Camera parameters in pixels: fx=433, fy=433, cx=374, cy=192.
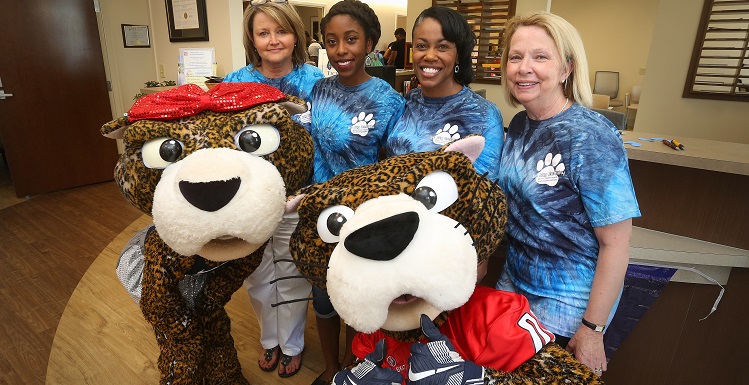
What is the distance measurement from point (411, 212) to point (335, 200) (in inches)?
6.3

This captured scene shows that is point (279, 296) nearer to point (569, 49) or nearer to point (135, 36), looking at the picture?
Answer: point (569, 49)

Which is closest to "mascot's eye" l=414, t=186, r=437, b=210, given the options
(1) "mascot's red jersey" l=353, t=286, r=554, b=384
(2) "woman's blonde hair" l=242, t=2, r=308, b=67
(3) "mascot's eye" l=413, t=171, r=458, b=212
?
(3) "mascot's eye" l=413, t=171, r=458, b=212

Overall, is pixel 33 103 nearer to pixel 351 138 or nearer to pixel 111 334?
pixel 111 334

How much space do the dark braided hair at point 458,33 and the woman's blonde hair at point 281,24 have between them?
2.00ft

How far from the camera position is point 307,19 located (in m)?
11.2

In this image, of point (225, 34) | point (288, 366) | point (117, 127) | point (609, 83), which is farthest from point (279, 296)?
point (609, 83)

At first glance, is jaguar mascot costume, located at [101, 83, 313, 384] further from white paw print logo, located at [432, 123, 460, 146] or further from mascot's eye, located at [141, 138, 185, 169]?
white paw print logo, located at [432, 123, 460, 146]

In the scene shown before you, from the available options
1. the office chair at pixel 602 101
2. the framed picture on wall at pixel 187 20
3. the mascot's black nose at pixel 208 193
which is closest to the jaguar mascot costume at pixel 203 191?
the mascot's black nose at pixel 208 193

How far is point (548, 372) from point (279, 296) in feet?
3.84

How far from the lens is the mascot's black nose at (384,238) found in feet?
2.17

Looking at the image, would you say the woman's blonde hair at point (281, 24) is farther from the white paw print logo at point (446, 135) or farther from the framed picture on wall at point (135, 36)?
the framed picture on wall at point (135, 36)

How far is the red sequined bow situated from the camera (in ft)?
3.62

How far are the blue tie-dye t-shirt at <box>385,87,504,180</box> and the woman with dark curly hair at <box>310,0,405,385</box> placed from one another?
0.09 meters

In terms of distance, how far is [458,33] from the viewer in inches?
52.9
